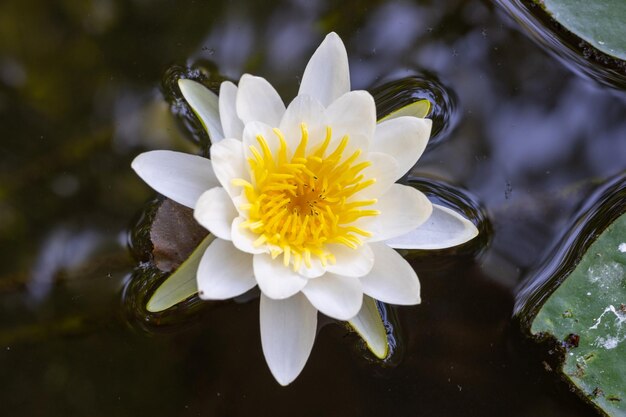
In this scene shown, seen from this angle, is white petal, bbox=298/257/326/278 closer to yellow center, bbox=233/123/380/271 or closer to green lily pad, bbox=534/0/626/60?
yellow center, bbox=233/123/380/271

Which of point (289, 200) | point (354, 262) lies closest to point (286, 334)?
point (354, 262)

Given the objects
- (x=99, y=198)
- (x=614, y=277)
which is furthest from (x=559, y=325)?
(x=99, y=198)

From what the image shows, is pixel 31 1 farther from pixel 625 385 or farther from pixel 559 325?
pixel 625 385

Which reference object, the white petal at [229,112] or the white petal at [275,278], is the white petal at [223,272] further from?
the white petal at [229,112]

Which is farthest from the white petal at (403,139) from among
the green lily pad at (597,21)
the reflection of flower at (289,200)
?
the green lily pad at (597,21)

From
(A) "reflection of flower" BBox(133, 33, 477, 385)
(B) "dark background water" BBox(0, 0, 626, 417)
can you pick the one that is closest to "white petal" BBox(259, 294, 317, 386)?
(A) "reflection of flower" BBox(133, 33, 477, 385)

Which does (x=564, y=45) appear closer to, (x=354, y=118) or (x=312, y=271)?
(x=354, y=118)
